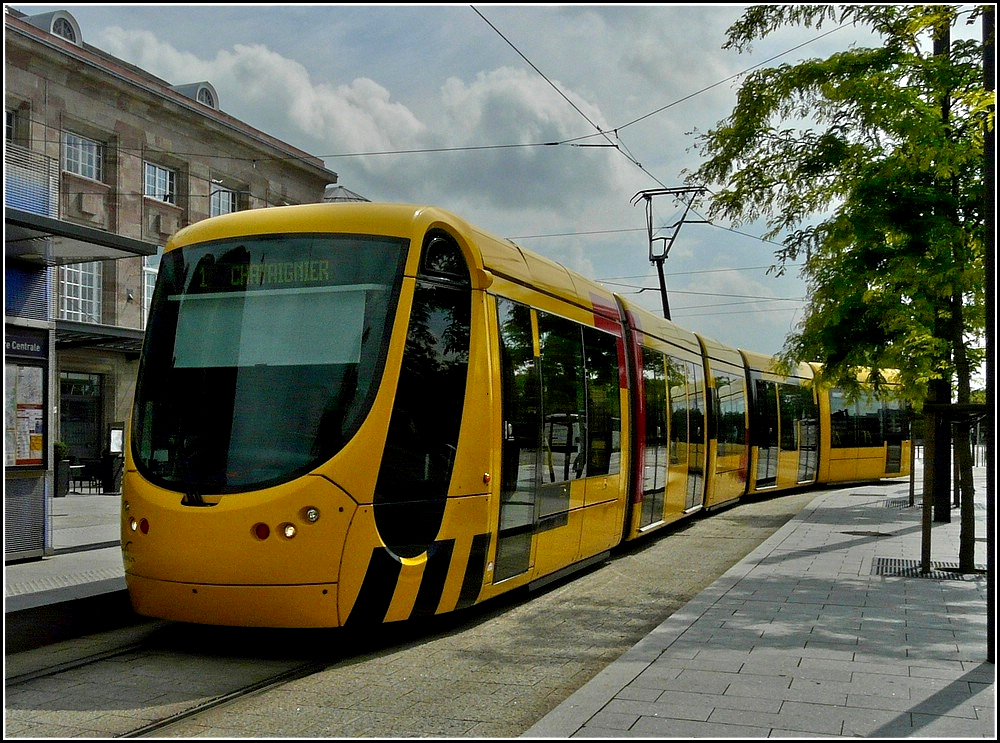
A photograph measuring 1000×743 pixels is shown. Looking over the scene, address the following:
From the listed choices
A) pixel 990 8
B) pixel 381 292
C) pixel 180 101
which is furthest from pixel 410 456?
pixel 180 101

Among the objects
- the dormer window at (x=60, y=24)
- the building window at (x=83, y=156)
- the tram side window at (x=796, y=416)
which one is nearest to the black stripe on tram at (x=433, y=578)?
the tram side window at (x=796, y=416)

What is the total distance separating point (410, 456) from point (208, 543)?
1.48 meters

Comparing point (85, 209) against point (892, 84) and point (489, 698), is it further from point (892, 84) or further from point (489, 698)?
point (489, 698)

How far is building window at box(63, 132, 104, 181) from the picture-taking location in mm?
30797

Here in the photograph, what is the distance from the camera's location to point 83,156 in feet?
103

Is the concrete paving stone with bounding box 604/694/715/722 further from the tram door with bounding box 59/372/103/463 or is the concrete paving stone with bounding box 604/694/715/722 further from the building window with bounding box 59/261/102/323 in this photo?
the tram door with bounding box 59/372/103/463

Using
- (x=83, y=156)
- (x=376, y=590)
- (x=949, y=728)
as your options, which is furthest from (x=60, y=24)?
(x=949, y=728)

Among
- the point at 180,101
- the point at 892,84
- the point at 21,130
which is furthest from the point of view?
the point at 180,101

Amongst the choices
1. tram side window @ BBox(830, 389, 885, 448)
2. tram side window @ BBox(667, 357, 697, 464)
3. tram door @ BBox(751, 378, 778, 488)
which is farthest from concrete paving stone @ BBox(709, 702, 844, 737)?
tram side window @ BBox(830, 389, 885, 448)

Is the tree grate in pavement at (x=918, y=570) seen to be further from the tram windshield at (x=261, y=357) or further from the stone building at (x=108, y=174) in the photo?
the stone building at (x=108, y=174)

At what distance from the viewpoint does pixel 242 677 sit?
7.02 meters

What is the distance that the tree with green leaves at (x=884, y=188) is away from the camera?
10305 millimetres

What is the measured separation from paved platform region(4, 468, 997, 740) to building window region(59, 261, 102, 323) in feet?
61.0

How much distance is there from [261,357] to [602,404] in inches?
194
